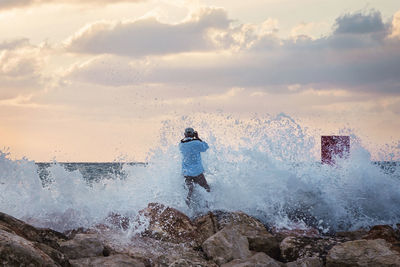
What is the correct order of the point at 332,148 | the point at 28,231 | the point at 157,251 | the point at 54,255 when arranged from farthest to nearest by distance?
the point at 332,148 < the point at 157,251 < the point at 28,231 < the point at 54,255

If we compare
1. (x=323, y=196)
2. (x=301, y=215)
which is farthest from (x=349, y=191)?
(x=301, y=215)

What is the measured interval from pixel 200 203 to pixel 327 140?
2.98 meters

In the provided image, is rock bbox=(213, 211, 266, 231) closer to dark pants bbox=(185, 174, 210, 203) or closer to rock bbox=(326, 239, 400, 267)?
dark pants bbox=(185, 174, 210, 203)

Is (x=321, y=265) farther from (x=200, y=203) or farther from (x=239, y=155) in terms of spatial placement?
(x=239, y=155)

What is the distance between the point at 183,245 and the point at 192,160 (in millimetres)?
2447

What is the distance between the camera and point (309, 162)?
9.55 meters

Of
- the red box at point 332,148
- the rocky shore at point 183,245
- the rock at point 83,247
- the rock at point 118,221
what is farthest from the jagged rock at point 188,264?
the red box at point 332,148

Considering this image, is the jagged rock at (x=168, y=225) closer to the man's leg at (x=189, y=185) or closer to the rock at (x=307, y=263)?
the man's leg at (x=189, y=185)

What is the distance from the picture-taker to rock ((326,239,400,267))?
5.24 meters

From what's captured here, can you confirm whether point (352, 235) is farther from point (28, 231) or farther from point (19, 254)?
point (19, 254)

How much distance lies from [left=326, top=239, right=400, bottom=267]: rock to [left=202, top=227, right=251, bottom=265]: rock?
1.04m

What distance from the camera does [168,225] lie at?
22.2ft

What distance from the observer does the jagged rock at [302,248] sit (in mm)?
5992

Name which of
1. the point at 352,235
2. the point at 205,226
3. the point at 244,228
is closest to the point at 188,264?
the point at 244,228
